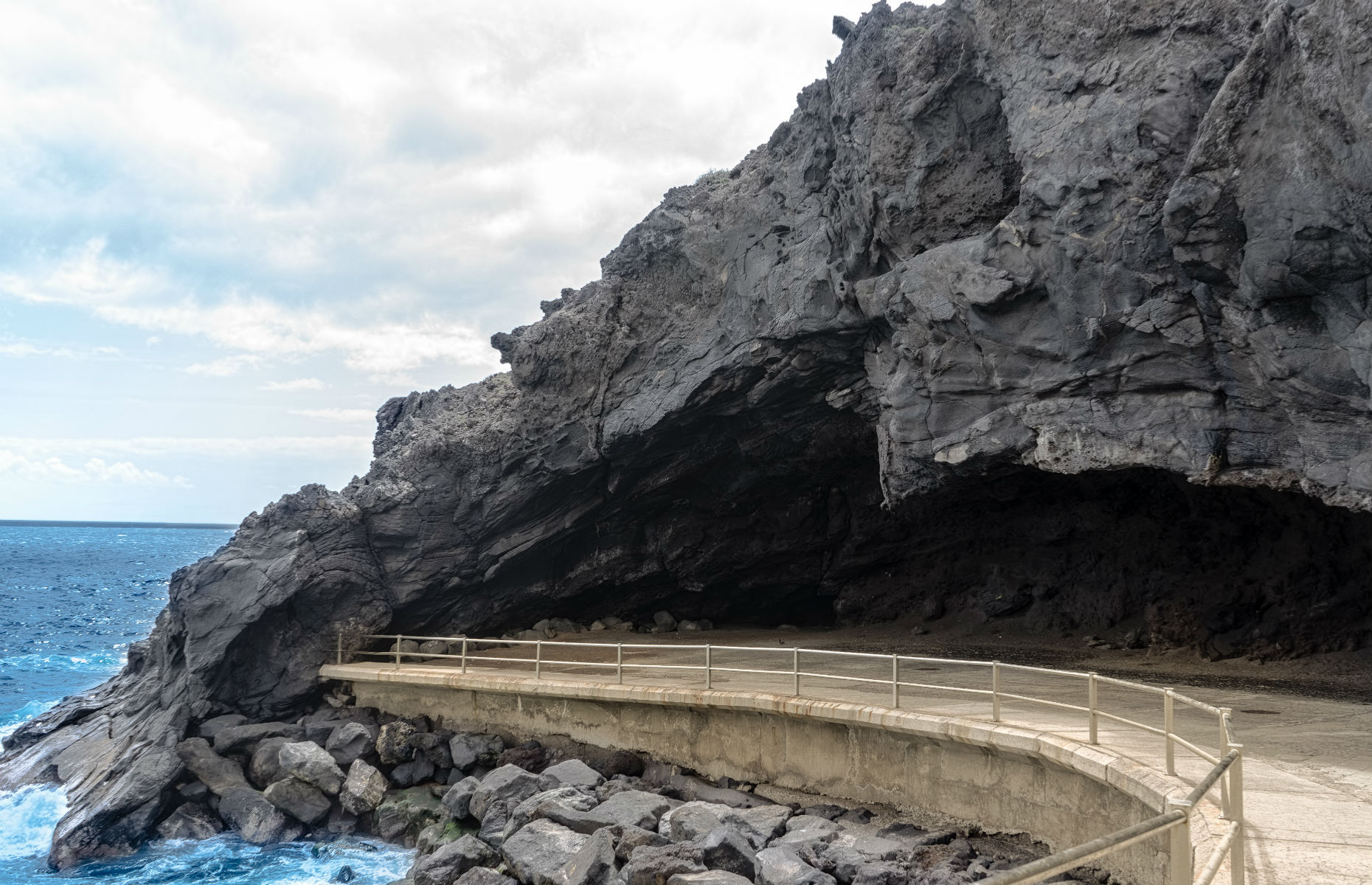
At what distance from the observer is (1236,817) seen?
540 cm

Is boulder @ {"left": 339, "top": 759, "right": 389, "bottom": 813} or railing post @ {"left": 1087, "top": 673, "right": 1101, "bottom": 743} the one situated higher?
railing post @ {"left": 1087, "top": 673, "right": 1101, "bottom": 743}

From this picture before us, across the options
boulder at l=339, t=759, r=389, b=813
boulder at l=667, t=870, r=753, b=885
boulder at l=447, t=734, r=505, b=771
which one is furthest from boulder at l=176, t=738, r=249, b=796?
boulder at l=667, t=870, r=753, b=885

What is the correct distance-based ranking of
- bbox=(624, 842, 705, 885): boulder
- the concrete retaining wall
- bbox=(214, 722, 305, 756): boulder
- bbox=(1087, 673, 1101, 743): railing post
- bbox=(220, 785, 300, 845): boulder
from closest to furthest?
bbox=(1087, 673, 1101, 743): railing post, the concrete retaining wall, bbox=(624, 842, 705, 885): boulder, bbox=(220, 785, 300, 845): boulder, bbox=(214, 722, 305, 756): boulder

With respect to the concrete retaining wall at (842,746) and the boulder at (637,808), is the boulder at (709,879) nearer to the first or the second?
the boulder at (637,808)

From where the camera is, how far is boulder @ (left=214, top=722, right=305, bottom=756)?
60.3 ft

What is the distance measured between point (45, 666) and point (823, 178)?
121 feet

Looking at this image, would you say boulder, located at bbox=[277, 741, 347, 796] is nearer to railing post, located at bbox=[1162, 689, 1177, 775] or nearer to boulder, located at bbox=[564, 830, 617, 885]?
boulder, located at bbox=[564, 830, 617, 885]

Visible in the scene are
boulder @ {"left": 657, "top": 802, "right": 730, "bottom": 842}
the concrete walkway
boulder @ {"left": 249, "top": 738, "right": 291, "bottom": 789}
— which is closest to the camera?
the concrete walkway

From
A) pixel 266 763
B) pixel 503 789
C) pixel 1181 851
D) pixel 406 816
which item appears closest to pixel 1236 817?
pixel 1181 851

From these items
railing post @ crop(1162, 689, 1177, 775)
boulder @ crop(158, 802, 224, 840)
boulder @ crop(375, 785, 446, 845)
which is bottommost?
boulder @ crop(158, 802, 224, 840)

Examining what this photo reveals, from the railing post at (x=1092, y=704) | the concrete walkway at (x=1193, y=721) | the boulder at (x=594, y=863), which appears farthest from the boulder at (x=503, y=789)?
the railing post at (x=1092, y=704)

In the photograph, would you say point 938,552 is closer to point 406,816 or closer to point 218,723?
point 406,816

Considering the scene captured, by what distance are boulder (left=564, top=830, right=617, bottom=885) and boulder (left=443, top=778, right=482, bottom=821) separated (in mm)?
4049

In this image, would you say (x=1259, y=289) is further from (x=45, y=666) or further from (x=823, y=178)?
(x=45, y=666)
